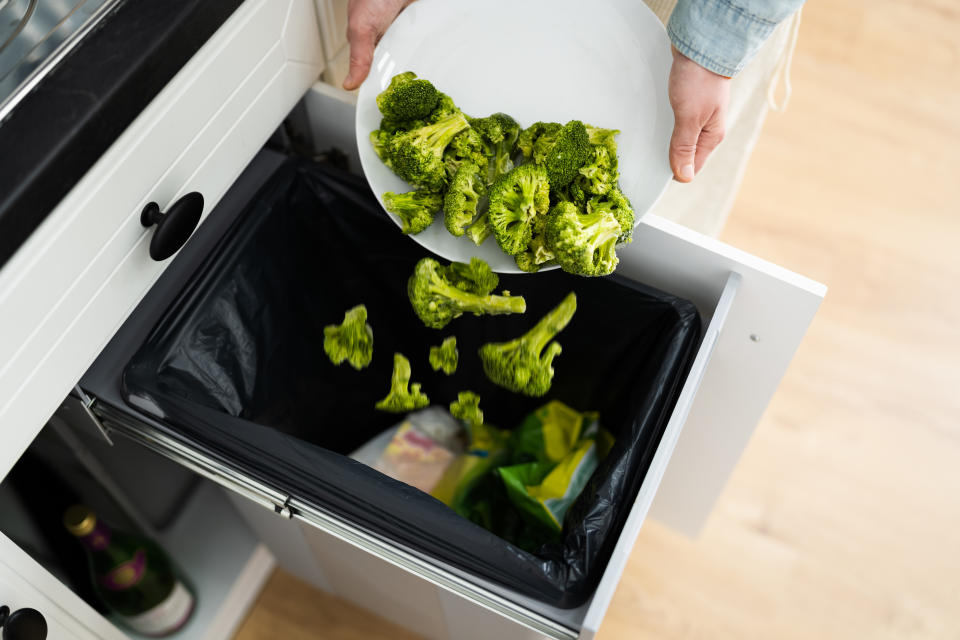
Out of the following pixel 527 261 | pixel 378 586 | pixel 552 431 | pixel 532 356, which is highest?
pixel 527 261

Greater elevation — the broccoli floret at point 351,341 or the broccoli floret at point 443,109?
the broccoli floret at point 443,109

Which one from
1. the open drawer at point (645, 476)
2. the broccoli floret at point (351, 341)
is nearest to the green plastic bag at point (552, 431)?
the open drawer at point (645, 476)

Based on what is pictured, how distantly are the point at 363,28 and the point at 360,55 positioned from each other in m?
0.03

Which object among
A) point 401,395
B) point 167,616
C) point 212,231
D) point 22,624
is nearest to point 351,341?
point 401,395

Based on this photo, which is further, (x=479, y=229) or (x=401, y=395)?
(x=401, y=395)

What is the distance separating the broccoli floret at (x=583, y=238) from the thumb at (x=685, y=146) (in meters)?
0.09

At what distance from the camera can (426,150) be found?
0.74 metres

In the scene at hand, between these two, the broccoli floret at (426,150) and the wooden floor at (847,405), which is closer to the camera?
the broccoli floret at (426,150)

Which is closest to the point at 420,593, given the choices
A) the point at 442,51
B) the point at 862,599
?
the point at 442,51

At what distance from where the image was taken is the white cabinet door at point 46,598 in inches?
27.6

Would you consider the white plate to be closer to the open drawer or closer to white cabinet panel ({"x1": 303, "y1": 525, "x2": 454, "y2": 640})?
the open drawer

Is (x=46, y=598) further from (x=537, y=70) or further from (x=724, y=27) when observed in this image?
(x=724, y=27)

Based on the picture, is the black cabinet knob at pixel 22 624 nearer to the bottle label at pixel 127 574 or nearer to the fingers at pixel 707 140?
the bottle label at pixel 127 574

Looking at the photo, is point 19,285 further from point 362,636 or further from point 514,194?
point 362,636
